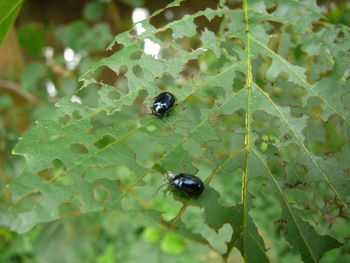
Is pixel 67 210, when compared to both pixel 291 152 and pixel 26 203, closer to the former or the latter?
pixel 26 203

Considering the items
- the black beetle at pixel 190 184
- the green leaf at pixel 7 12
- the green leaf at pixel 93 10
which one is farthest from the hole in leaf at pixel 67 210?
the green leaf at pixel 93 10

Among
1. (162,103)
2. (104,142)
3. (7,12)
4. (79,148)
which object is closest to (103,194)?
(104,142)

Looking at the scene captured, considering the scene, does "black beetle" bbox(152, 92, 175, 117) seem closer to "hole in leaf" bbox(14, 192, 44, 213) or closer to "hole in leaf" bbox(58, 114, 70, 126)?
"hole in leaf" bbox(58, 114, 70, 126)

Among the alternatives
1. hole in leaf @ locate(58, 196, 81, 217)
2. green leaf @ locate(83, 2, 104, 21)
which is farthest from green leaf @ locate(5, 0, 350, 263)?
green leaf @ locate(83, 2, 104, 21)

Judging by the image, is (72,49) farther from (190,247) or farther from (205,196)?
(205,196)

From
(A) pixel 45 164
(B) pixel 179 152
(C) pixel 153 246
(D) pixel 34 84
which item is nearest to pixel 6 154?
(D) pixel 34 84

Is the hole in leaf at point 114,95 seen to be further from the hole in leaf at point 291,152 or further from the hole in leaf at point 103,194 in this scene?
the hole in leaf at point 291,152
